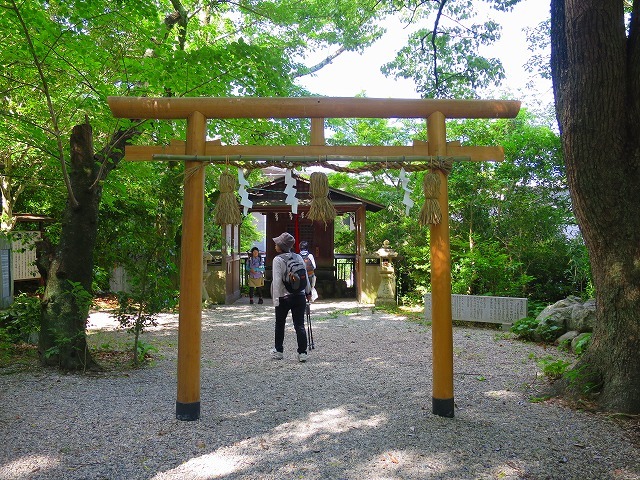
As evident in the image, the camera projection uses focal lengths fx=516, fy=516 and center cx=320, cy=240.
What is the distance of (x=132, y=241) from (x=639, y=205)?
18.0 feet

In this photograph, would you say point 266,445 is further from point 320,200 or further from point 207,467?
point 320,200

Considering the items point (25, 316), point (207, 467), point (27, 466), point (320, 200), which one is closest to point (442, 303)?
point (320, 200)

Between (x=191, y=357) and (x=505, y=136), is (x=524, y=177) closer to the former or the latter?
(x=505, y=136)

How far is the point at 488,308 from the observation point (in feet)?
33.1

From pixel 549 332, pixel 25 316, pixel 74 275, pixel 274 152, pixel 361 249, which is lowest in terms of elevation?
pixel 549 332

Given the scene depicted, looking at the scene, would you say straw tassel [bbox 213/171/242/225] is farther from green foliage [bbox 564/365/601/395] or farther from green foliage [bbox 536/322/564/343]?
green foliage [bbox 536/322/564/343]

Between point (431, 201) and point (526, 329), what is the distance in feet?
18.0

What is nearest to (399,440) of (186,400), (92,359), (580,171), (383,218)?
(186,400)

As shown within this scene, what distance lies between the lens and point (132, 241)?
645 centimetres

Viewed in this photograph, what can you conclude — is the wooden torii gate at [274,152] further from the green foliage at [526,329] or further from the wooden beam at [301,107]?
the green foliage at [526,329]

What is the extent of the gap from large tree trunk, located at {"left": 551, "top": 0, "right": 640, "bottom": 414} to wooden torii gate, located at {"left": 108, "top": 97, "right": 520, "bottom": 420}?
65 centimetres

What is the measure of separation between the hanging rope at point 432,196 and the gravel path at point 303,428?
1.68 m

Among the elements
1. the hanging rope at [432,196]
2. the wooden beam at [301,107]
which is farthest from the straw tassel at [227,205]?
the hanging rope at [432,196]

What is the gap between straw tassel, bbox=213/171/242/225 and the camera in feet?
14.1
